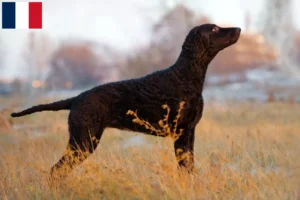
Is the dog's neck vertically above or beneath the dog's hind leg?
above

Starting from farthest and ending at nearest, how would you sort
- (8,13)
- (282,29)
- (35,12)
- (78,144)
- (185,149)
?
(282,29) < (35,12) < (8,13) < (78,144) < (185,149)

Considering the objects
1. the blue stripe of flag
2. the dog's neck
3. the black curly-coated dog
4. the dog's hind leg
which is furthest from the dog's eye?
the blue stripe of flag

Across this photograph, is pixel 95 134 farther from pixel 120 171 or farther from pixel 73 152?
pixel 120 171

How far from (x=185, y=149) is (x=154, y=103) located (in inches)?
23.0

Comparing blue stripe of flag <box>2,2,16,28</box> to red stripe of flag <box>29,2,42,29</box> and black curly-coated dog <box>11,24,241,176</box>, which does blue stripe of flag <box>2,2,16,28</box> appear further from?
A: black curly-coated dog <box>11,24,241,176</box>

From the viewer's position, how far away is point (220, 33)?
4797 millimetres

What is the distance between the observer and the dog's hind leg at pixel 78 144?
4668 millimetres

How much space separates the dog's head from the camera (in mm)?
4773

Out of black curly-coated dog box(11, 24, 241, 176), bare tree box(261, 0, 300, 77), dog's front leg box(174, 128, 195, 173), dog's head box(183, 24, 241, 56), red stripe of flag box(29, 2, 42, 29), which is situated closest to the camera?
dog's front leg box(174, 128, 195, 173)

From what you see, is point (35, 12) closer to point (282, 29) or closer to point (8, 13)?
point (8, 13)

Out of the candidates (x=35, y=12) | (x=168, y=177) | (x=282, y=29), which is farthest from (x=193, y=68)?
(x=282, y=29)

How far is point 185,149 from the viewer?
463 cm

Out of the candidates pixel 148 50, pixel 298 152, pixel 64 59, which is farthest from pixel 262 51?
pixel 298 152

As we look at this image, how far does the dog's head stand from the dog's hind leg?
1.33 m
